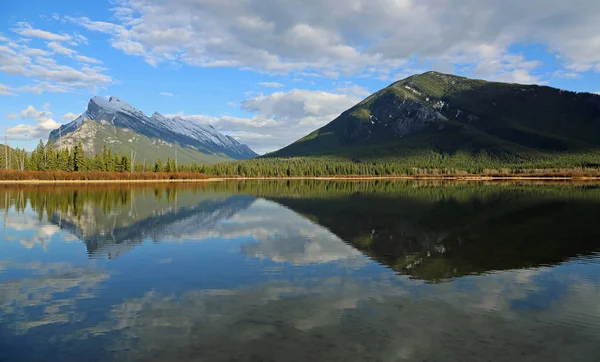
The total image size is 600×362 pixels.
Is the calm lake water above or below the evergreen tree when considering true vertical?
below

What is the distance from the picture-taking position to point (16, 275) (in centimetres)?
2295

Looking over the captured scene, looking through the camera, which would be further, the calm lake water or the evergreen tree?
the evergreen tree

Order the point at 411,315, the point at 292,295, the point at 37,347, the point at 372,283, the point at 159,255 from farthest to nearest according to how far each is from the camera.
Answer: the point at 159,255 < the point at 372,283 < the point at 292,295 < the point at 411,315 < the point at 37,347

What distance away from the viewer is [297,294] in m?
19.7

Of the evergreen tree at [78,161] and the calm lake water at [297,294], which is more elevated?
the evergreen tree at [78,161]

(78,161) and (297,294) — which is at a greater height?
(78,161)

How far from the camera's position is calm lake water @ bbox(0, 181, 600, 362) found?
45.4 feet

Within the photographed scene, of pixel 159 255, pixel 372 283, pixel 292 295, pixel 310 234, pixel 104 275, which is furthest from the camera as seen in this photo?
pixel 310 234

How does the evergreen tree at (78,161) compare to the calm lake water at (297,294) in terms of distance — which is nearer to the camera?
the calm lake water at (297,294)

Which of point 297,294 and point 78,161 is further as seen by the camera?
point 78,161

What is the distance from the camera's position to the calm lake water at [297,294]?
1384cm

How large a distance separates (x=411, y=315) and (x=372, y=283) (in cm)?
489

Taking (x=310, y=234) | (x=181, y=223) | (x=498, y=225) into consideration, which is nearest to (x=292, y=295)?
(x=310, y=234)

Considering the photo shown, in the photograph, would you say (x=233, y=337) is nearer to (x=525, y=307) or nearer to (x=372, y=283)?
(x=372, y=283)
